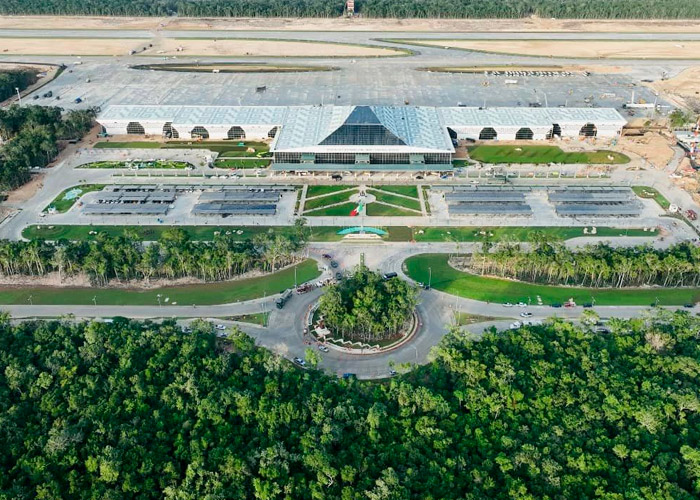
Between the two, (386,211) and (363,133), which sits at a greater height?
(363,133)

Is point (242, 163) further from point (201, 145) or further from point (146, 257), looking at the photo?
point (146, 257)

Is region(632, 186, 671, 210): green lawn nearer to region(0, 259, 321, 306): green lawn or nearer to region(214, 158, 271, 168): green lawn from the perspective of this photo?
region(0, 259, 321, 306): green lawn

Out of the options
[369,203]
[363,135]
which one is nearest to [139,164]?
[363,135]

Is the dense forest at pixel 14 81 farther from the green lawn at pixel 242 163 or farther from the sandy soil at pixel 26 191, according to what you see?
the green lawn at pixel 242 163

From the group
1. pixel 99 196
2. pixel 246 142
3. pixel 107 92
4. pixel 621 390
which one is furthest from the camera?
pixel 107 92

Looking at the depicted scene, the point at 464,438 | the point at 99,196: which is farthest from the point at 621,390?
the point at 99,196

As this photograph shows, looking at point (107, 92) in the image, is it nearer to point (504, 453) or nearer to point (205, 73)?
point (205, 73)

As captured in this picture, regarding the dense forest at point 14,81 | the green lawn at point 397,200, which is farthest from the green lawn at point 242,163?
the dense forest at point 14,81
